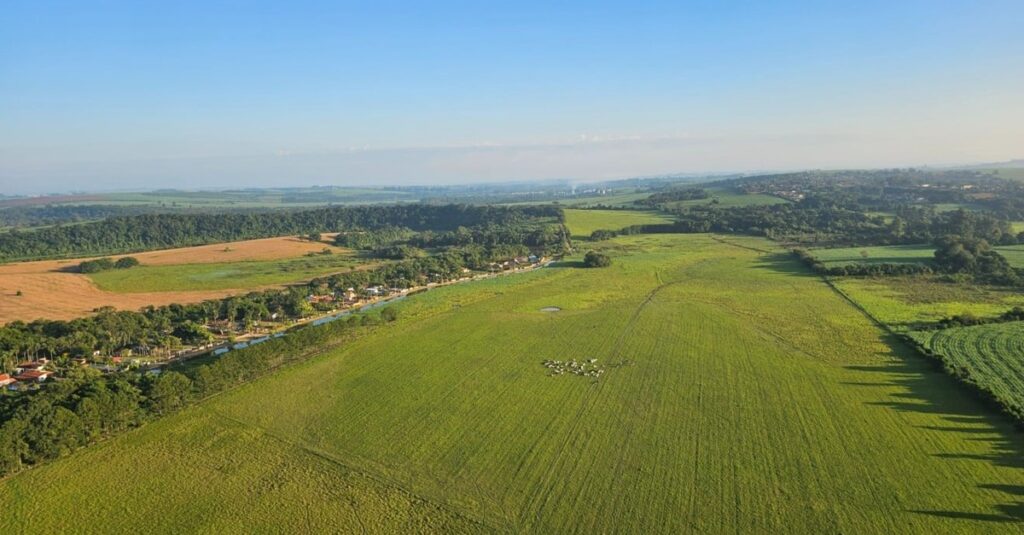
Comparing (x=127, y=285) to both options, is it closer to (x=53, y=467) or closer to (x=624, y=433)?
(x=53, y=467)

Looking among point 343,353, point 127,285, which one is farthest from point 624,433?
point 127,285

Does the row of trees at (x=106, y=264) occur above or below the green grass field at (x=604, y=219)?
below

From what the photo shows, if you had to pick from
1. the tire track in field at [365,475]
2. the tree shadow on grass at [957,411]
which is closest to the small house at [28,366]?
the tire track in field at [365,475]

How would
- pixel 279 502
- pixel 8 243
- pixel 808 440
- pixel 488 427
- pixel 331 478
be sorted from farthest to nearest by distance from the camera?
pixel 8 243 < pixel 488 427 < pixel 808 440 < pixel 331 478 < pixel 279 502

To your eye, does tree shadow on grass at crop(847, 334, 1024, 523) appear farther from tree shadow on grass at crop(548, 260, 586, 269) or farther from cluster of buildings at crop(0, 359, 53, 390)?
cluster of buildings at crop(0, 359, 53, 390)

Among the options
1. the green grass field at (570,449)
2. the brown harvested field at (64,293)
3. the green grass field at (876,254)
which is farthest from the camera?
the green grass field at (876,254)

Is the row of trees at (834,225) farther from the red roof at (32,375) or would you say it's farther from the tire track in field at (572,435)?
the red roof at (32,375)

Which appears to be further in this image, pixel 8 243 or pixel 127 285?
pixel 8 243
